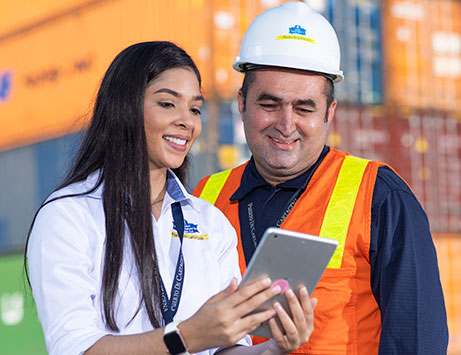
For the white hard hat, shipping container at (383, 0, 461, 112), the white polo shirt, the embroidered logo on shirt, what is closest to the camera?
the white polo shirt

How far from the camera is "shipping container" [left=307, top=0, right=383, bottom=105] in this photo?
11836mm

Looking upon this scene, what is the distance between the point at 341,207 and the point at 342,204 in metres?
0.02

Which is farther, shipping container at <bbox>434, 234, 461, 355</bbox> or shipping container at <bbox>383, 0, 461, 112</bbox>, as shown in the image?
shipping container at <bbox>383, 0, 461, 112</bbox>

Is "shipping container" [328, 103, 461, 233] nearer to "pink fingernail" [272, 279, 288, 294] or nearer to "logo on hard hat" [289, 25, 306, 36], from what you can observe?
"logo on hard hat" [289, 25, 306, 36]

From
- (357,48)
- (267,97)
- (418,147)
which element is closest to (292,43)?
(267,97)

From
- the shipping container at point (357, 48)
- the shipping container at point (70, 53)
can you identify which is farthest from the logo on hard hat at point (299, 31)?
the shipping container at point (357, 48)

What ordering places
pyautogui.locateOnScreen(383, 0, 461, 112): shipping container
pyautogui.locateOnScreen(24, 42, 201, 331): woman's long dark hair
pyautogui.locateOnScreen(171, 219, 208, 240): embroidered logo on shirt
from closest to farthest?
1. pyautogui.locateOnScreen(24, 42, 201, 331): woman's long dark hair
2. pyautogui.locateOnScreen(171, 219, 208, 240): embroidered logo on shirt
3. pyautogui.locateOnScreen(383, 0, 461, 112): shipping container

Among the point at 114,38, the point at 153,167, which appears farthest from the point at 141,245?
the point at 114,38

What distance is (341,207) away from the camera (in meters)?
3.15

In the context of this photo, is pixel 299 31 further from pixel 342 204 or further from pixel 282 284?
pixel 282 284

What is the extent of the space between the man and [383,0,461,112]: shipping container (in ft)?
29.5

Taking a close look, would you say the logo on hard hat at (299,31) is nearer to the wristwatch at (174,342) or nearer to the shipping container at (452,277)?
the wristwatch at (174,342)

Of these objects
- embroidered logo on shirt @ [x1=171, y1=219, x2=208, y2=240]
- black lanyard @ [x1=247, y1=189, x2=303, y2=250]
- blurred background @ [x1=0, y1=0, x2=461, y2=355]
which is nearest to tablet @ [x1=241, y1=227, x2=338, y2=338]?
embroidered logo on shirt @ [x1=171, y1=219, x2=208, y2=240]

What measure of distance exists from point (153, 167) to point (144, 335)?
2.35ft
